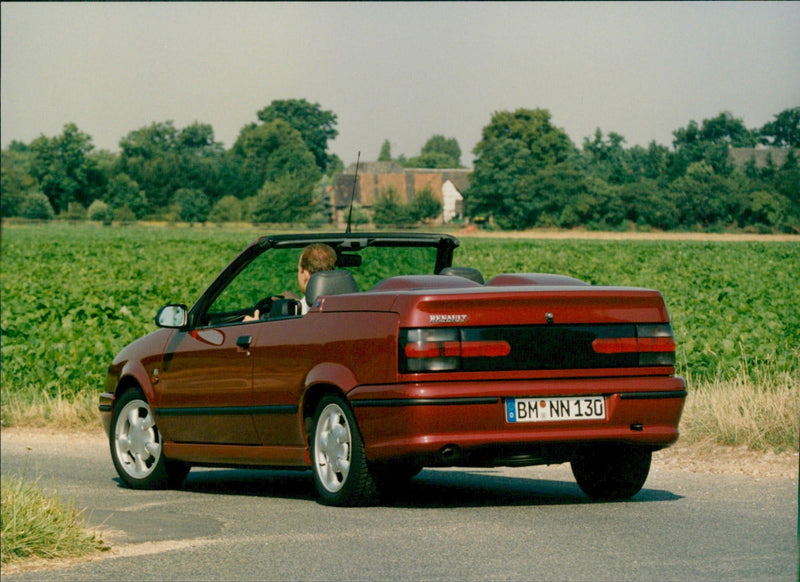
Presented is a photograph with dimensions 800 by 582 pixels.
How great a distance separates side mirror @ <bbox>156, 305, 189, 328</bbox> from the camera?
9.66 meters

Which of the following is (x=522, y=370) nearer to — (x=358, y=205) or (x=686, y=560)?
(x=686, y=560)

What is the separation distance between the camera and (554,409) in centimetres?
789

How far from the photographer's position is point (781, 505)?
869 cm

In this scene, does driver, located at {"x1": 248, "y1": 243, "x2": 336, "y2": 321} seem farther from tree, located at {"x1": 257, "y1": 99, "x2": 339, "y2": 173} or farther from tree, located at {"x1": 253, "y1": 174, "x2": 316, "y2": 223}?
tree, located at {"x1": 253, "y1": 174, "x2": 316, "y2": 223}

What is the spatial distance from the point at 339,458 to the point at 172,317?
1.90 meters

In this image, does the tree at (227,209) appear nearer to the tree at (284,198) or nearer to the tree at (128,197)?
the tree at (284,198)

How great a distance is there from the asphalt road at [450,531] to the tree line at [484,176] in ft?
30.1

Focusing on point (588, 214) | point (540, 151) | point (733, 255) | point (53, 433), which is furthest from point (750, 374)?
point (540, 151)

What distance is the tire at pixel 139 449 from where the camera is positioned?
32.8 feet

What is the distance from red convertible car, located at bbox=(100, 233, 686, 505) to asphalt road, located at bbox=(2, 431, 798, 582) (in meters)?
0.32

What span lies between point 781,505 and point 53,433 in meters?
8.28

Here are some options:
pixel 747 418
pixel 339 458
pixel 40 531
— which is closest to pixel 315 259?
pixel 339 458

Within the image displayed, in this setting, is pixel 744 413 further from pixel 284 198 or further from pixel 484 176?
pixel 484 176

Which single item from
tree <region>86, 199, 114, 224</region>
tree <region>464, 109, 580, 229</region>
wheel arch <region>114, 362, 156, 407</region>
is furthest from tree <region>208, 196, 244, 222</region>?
wheel arch <region>114, 362, 156, 407</region>
